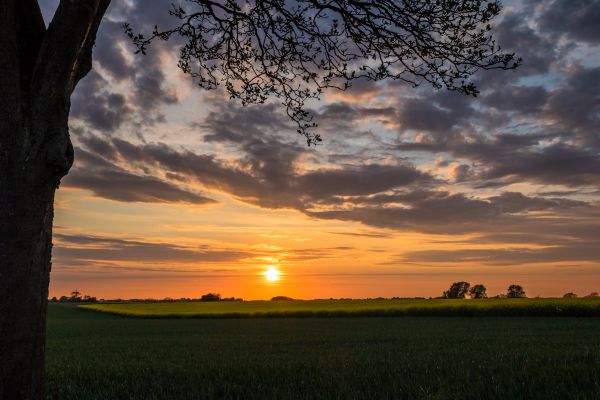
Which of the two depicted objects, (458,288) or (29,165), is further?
(458,288)

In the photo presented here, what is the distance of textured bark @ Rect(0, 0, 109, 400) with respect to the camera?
5.88 metres

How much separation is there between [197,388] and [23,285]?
3.84 metres

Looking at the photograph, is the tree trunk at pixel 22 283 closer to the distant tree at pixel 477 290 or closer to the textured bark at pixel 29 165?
the textured bark at pixel 29 165

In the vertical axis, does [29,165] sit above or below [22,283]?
above

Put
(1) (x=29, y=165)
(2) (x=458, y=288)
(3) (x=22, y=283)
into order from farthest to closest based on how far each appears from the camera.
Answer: (2) (x=458, y=288), (1) (x=29, y=165), (3) (x=22, y=283)

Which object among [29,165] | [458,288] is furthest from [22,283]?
[458,288]

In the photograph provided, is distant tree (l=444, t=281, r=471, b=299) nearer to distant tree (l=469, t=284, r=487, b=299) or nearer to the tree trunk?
distant tree (l=469, t=284, r=487, b=299)

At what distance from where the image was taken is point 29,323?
6062mm

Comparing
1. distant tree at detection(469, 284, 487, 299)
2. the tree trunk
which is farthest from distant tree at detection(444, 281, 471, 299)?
the tree trunk

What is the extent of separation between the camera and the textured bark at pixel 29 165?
5.88 m

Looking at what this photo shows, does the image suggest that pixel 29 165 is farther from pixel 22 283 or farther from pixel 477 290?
pixel 477 290

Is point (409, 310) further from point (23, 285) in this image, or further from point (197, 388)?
point (23, 285)

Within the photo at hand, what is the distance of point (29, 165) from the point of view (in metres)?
6.05

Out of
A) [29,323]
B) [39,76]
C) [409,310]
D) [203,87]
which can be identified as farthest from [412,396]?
[409,310]
